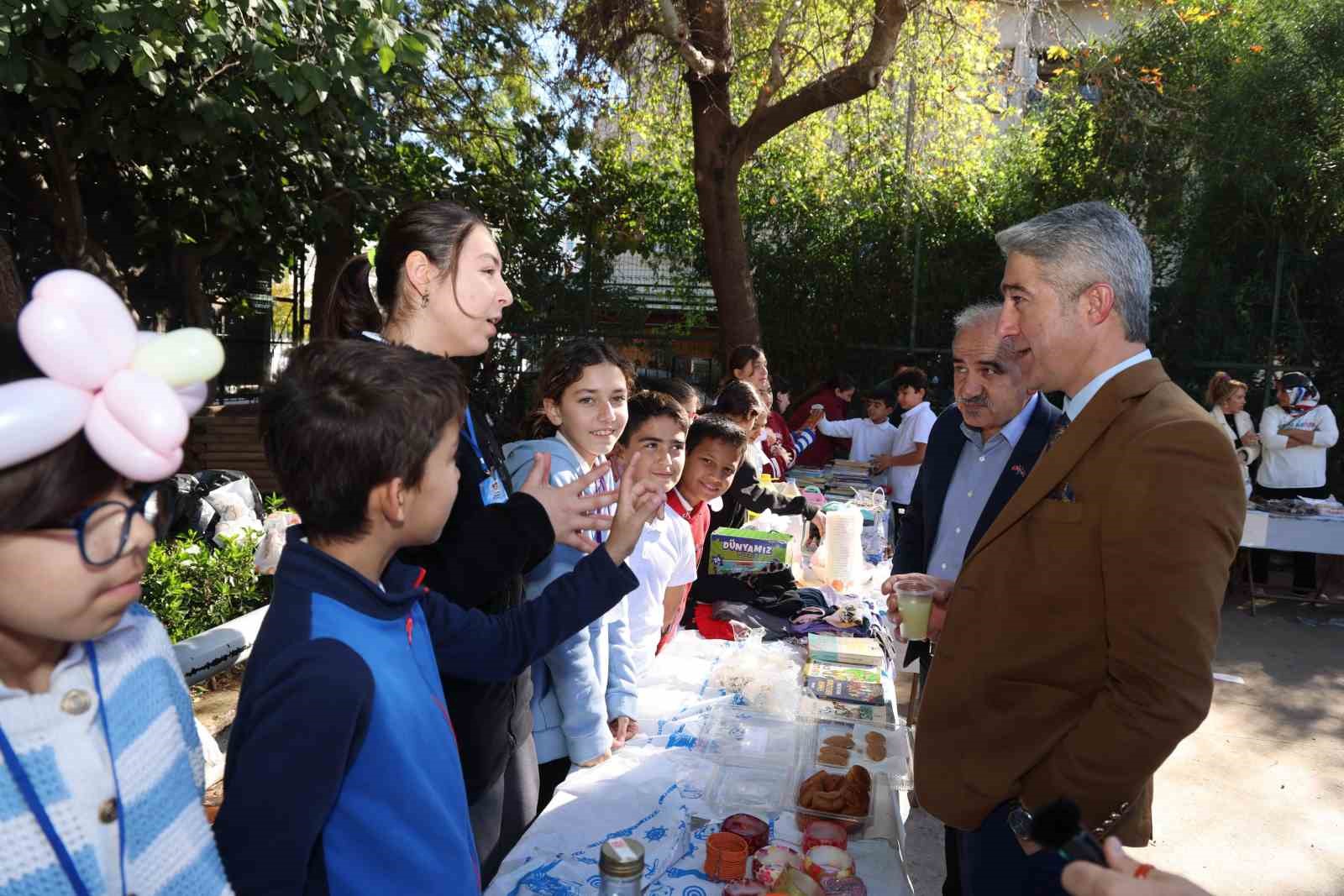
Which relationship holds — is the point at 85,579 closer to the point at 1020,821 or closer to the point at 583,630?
the point at 583,630

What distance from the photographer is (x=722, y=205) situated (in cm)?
869

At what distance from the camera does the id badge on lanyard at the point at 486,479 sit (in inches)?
72.5

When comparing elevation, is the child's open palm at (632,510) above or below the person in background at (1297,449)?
above

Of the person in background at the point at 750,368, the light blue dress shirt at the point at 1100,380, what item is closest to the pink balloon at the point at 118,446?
the light blue dress shirt at the point at 1100,380

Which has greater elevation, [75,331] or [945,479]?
[75,331]

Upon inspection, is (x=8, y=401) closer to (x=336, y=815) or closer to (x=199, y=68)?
(x=336, y=815)

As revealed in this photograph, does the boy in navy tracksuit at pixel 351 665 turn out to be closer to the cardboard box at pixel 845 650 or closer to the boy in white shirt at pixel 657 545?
the boy in white shirt at pixel 657 545

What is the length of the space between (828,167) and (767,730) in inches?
381

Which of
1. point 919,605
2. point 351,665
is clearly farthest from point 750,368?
point 351,665

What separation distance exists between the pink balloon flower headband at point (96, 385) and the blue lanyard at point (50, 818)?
27 centimetres

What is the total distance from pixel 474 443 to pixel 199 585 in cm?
337

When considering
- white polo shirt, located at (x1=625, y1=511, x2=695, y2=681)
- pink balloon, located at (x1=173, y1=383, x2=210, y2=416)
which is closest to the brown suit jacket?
white polo shirt, located at (x1=625, y1=511, x2=695, y2=681)

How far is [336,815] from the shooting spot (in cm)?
117

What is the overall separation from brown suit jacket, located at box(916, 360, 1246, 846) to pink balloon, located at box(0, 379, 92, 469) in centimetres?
150
